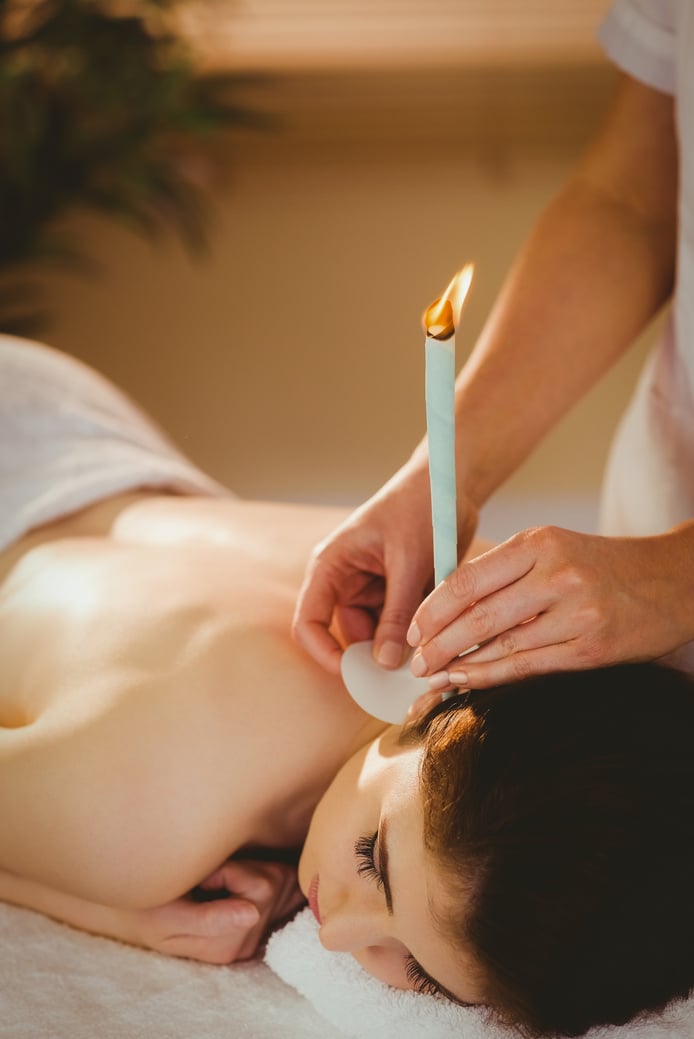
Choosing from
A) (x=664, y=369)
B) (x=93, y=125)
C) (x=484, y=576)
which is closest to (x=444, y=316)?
(x=484, y=576)

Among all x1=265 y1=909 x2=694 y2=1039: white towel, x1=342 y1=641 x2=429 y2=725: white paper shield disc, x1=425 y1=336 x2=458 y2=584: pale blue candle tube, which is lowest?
x1=265 y1=909 x2=694 y2=1039: white towel

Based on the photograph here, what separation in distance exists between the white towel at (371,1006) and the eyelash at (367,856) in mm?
107

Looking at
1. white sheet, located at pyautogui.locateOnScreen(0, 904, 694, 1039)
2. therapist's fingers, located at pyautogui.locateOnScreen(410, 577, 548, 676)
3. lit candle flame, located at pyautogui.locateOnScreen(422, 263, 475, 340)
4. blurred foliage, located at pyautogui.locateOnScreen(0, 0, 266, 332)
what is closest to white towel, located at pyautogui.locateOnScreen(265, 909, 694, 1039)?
white sheet, located at pyautogui.locateOnScreen(0, 904, 694, 1039)

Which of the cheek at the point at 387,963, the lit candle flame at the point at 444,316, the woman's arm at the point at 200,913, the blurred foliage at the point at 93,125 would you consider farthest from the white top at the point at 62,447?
the blurred foliage at the point at 93,125

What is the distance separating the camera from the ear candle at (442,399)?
0.56m

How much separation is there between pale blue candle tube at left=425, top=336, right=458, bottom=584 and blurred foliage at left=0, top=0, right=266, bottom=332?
176 centimetres

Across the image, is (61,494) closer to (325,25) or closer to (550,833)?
(550,833)

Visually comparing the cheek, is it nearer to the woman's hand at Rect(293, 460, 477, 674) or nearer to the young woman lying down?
the young woman lying down

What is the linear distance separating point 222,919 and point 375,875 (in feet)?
0.63

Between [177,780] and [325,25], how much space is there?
6.45ft

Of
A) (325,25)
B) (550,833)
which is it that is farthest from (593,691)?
(325,25)

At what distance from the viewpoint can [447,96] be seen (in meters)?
2.52

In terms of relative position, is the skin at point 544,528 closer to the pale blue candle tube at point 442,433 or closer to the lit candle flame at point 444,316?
the pale blue candle tube at point 442,433

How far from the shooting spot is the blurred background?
2570mm
